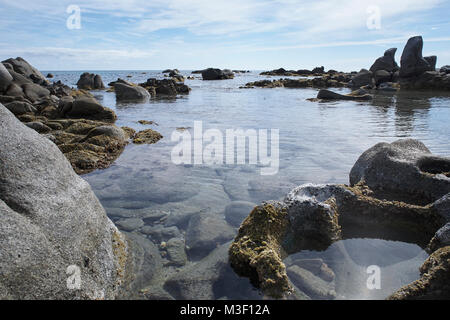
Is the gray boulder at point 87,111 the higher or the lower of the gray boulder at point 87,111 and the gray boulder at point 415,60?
the lower

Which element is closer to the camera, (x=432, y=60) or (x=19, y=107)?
(x=19, y=107)

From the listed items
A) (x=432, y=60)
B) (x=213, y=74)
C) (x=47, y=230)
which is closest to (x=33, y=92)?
(x=47, y=230)

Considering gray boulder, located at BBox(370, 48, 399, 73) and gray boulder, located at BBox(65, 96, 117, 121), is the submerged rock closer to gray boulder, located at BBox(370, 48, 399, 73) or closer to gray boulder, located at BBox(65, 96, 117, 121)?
gray boulder, located at BBox(65, 96, 117, 121)

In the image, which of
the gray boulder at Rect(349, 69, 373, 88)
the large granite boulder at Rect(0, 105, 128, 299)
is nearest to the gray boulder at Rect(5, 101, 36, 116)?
the large granite boulder at Rect(0, 105, 128, 299)

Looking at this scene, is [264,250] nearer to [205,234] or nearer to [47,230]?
[205,234]

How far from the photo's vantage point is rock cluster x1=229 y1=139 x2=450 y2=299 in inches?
151

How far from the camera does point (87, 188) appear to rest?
13.5 feet

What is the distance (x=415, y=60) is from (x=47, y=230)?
154 ft

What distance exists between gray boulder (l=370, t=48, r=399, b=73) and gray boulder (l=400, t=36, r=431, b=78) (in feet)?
24.5

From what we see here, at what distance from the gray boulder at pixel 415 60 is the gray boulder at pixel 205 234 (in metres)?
44.2

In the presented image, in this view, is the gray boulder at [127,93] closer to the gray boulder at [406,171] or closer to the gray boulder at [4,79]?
the gray boulder at [4,79]

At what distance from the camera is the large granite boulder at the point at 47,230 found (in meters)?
2.77

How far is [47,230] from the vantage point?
10.2 feet
